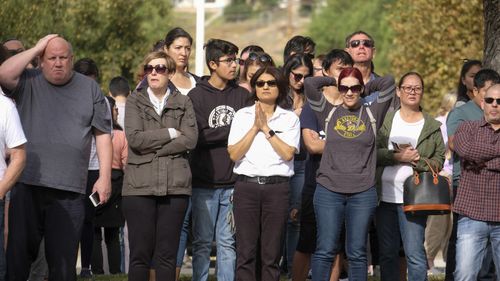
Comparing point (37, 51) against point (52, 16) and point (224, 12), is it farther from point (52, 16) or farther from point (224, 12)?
point (224, 12)

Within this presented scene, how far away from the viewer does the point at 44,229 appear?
9617mm

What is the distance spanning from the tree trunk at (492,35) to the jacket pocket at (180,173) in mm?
4150

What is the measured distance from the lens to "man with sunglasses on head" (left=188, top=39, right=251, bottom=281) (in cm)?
1078

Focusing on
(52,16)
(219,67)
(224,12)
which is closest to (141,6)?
(52,16)

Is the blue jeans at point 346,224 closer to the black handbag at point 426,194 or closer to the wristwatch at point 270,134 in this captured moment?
the black handbag at point 426,194

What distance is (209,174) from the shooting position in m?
10.8

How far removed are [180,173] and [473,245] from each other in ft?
8.81

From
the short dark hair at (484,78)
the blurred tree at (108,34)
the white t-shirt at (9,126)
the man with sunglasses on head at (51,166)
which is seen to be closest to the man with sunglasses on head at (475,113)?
the short dark hair at (484,78)

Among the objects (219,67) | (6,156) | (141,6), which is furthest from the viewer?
(141,6)

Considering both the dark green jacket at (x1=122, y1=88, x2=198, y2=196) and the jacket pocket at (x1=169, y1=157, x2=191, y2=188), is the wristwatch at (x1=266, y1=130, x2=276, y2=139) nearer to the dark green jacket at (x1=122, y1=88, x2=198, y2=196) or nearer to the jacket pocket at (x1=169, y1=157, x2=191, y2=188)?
the dark green jacket at (x1=122, y1=88, x2=198, y2=196)

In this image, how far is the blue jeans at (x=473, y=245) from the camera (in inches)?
405

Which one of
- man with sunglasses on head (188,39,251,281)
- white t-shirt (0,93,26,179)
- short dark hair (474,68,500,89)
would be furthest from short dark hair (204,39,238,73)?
white t-shirt (0,93,26,179)

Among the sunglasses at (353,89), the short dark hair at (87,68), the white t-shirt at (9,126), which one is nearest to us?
the white t-shirt at (9,126)

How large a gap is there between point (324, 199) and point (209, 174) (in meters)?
1.11
